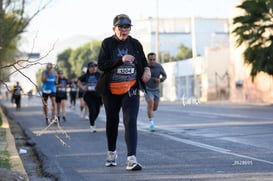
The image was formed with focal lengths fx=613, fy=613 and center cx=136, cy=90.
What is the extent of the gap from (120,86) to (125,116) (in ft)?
1.34

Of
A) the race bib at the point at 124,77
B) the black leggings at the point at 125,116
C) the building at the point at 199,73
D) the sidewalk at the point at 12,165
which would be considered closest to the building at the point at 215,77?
the building at the point at 199,73

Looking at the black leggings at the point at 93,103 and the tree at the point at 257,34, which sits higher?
the tree at the point at 257,34

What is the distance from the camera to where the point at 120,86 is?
825cm

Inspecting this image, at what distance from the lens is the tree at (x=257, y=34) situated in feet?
105

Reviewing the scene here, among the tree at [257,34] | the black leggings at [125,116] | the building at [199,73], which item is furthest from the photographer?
the building at [199,73]

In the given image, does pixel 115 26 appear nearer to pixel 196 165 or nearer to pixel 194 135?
pixel 196 165

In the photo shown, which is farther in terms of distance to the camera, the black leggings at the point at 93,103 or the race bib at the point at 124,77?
the black leggings at the point at 93,103

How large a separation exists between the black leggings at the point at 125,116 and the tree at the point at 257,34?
24551mm

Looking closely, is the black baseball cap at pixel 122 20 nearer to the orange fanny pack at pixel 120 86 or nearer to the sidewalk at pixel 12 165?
the orange fanny pack at pixel 120 86

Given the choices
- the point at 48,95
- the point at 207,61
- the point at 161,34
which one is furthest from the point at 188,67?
the point at 48,95

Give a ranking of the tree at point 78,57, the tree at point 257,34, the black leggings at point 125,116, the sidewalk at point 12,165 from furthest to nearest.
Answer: the tree at point 78,57 → the tree at point 257,34 → the black leggings at point 125,116 → the sidewalk at point 12,165

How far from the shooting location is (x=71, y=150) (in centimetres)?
1102

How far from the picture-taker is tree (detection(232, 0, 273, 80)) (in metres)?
32.2

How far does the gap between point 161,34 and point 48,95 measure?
76649 mm
